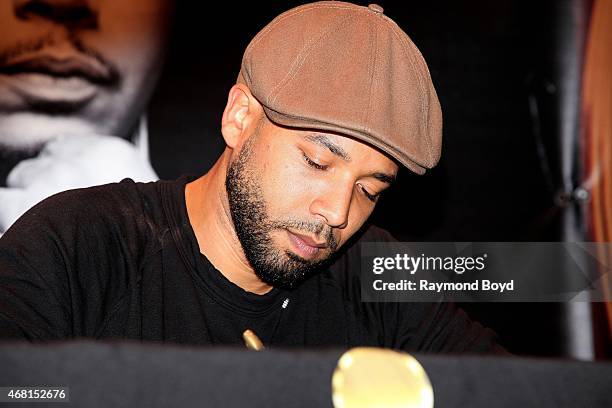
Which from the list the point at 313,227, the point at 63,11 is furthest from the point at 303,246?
the point at 63,11

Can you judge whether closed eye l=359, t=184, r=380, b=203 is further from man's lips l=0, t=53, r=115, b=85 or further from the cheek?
man's lips l=0, t=53, r=115, b=85

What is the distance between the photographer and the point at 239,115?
1298 mm

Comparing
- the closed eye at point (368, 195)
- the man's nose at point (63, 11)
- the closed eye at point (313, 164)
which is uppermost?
the man's nose at point (63, 11)

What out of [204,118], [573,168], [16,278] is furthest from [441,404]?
[573,168]

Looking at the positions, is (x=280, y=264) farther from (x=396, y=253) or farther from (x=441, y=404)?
(x=441, y=404)

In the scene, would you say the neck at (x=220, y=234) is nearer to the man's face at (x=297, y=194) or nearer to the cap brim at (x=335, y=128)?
the man's face at (x=297, y=194)

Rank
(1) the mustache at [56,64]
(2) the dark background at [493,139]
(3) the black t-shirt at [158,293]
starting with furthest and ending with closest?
(2) the dark background at [493,139]
(1) the mustache at [56,64]
(3) the black t-shirt at [158,293]

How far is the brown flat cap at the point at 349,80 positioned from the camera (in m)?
1.07

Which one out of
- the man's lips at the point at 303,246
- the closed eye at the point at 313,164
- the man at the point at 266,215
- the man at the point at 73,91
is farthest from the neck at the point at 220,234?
the man at the point at 73,91

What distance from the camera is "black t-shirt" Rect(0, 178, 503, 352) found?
1037 mm

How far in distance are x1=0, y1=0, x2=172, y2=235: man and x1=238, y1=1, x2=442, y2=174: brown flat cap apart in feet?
2.06

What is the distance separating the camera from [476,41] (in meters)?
1.99

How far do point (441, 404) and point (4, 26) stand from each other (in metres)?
1.57

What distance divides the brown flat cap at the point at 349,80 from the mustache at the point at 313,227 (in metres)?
0.18
